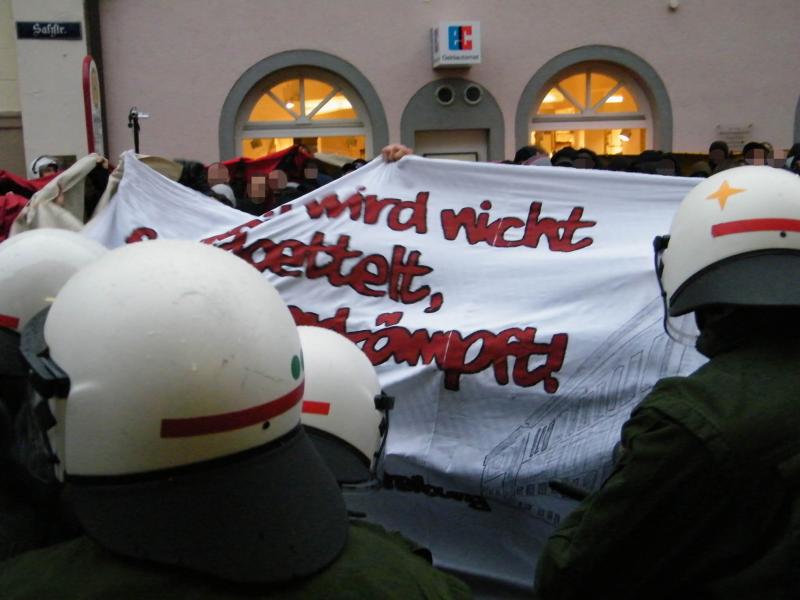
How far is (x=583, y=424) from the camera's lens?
2752 mm

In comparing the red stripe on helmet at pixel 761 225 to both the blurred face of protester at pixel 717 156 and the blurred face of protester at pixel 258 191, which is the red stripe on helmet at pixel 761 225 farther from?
the blurred face of protester at pixel 717 156

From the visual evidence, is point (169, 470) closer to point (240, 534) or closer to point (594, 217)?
point (240, 534)

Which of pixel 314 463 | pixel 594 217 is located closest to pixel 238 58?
pixel 594 217

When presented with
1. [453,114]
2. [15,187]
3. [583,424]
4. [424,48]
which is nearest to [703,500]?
[583,424]

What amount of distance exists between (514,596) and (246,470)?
1.86 meters

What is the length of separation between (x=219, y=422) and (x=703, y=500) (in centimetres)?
81

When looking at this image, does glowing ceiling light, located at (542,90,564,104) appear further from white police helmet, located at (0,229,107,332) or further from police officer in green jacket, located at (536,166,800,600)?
police officer in green jacket, located at (536,166,800,600)

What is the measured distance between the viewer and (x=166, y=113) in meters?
10.4

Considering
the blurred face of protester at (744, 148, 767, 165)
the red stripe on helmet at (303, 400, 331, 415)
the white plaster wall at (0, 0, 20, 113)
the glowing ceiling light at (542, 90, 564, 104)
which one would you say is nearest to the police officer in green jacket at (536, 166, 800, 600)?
the red stripe on helmet at (303, 400, 331, 415)

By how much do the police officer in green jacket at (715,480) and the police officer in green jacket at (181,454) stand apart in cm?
38

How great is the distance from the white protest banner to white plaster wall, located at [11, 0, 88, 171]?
7.16 metres

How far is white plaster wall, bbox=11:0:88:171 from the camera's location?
32.4 feet

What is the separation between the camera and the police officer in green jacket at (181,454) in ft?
3.86

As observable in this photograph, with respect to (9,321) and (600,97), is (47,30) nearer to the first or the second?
(600,97)
